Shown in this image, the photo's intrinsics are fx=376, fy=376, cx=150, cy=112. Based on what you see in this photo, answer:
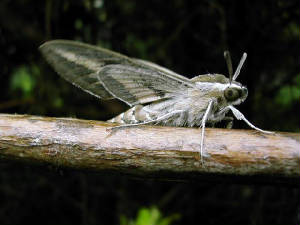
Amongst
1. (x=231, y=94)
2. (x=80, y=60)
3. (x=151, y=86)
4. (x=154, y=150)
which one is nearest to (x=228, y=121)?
(x=231, y=94)

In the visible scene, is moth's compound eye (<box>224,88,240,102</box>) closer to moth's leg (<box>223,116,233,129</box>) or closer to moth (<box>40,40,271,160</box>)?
moth (<box>40,40,271,160</box>)

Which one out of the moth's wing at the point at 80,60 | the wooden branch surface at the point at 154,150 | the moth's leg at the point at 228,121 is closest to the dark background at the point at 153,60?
the moth's leg at the point at 228,121

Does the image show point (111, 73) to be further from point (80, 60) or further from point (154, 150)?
point (154, 150)

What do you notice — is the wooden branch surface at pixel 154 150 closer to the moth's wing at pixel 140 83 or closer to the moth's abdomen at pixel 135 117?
the moth's abdomen at pixel 135 117

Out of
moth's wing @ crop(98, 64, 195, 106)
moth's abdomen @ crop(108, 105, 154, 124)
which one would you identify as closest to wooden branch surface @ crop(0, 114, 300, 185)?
moth's abdomen @ crop(108, 105, 154, 124)

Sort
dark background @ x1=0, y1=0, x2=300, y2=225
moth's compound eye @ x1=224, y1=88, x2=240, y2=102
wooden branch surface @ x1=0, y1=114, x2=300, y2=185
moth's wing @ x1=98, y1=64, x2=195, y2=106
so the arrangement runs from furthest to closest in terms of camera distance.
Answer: dark background @ x1=0, y1=0, x2=300, y2=225 → moth's wing @ x1=98, y1=64, x2=195, y2=106 → moth's compound eye @ x1=224, y1=88, x2=240, y2=102 → wooden branch surface @ x1=0, y1=114, x2=300, y2=185

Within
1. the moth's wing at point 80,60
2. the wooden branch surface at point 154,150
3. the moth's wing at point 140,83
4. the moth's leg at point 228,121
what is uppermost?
the moth's wing at point 80,60

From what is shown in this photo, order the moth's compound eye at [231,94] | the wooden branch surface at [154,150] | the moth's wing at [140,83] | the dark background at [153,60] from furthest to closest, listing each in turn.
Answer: the dark background at [153,60]
the moth's wing at [140,83]
the moth's compound eye at [231,94]
the wooden branch surface at [154,150]
